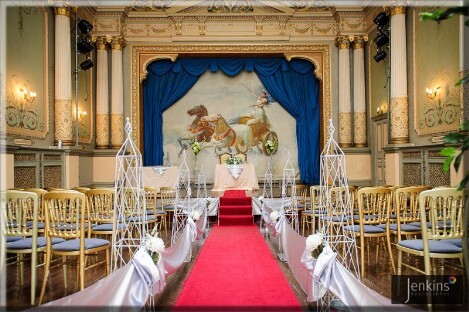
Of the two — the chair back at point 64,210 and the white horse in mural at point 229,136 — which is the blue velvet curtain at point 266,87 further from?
the chair back at point 64,210

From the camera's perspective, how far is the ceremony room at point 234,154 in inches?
148

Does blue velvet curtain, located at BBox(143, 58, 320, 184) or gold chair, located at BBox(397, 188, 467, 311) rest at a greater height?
blue velvet curtain, located at BBox(143, 58, 320, 184)

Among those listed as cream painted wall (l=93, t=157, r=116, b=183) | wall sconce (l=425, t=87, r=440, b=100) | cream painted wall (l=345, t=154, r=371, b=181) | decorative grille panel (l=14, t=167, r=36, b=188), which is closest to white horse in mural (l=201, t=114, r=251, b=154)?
cream painted wall (l=93, t=157, r=116, b=183)

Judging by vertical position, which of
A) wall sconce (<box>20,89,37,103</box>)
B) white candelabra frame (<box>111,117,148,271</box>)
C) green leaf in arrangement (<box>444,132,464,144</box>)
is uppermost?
wall sconce (<box>20,89,37,103</box>)

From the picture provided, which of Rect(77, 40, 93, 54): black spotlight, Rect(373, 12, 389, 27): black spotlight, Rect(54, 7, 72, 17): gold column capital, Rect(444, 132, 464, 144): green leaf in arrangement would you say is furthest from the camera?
Rect(77, 40, 93, 54): black spotlight

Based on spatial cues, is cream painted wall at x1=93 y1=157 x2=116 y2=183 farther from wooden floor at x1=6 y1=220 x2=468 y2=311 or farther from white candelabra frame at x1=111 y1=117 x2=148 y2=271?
wooden floor at x1=6 y1=220 x2=468 y2=311

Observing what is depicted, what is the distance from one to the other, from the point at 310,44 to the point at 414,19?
11.8ft

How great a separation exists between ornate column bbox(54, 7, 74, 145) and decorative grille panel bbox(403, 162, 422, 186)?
746cm

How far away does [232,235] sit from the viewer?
768cm

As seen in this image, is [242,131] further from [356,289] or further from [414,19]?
[356,289]

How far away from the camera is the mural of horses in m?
13.1

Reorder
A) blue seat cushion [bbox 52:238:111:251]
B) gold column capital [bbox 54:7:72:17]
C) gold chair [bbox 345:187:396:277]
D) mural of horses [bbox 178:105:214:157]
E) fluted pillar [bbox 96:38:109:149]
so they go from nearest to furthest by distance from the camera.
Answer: blue seat cushion [bbox 52:238:111:251] < gold chair [bbox 345:187:396:277] < gold column capital [bbox 54:7:72:17] < fluted pillar [bbox 96:38:109:149] < mural of horses [bbox 178:105:214:157]

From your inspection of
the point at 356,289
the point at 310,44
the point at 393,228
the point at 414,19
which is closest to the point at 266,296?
the point at 356,289

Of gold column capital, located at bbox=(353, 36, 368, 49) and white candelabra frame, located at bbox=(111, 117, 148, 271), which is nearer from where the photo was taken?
white candelabra frame, located at bbox=(111, 117, 148, 271)
